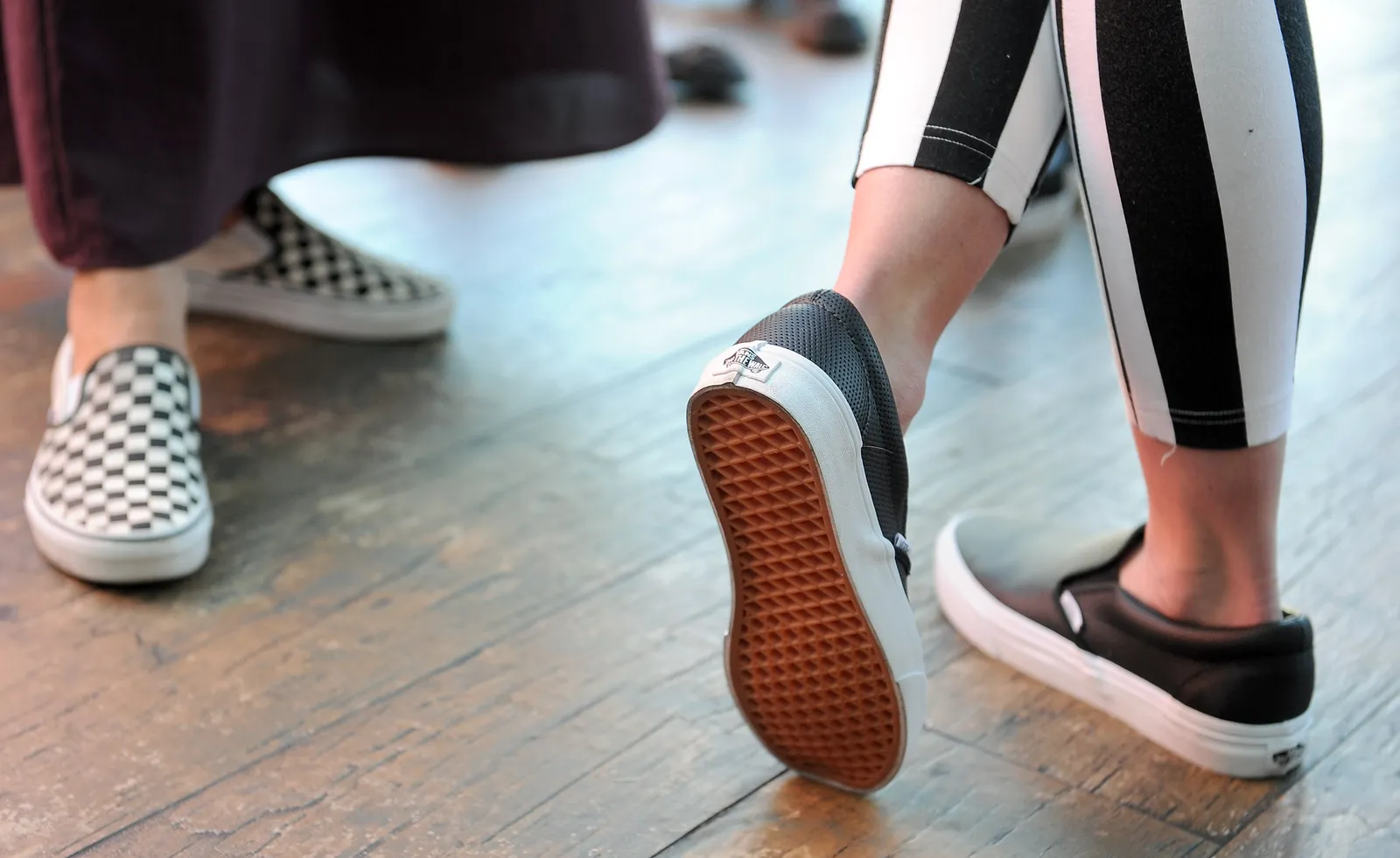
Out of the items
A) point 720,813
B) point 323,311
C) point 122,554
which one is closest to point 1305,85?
point 720,813

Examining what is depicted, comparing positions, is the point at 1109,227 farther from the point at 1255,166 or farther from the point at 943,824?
the point at 943,824

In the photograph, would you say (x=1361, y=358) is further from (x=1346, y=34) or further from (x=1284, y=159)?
(x=1346, y=34)

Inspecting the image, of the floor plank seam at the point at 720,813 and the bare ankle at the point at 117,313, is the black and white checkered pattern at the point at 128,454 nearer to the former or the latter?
the bare ankle at the point at 117,313

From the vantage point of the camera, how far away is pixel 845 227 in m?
1.80

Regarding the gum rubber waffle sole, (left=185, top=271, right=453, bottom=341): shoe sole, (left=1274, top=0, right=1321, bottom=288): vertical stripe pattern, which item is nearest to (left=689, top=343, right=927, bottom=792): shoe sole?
the gum rubber waffle sole

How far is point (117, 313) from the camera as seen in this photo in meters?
1.11

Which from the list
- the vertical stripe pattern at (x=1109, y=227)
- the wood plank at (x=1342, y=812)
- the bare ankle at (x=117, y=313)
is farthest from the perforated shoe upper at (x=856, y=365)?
the bare ankle at (x=117, y=313)

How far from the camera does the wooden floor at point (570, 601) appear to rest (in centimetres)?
76

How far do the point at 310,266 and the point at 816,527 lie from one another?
2.97 feet

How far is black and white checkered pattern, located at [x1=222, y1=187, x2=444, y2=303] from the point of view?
1.41m

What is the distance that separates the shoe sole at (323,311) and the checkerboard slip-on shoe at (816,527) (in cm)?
78

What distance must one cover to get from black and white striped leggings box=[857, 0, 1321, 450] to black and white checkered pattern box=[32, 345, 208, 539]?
1.90 ft

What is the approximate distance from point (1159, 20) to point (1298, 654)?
1.20ft

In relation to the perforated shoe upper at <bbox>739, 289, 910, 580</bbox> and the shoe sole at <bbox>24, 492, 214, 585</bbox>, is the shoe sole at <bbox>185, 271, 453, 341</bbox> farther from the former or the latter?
the perforated shoe upper at <bbox>739, 289, 910, 580</bbox>
